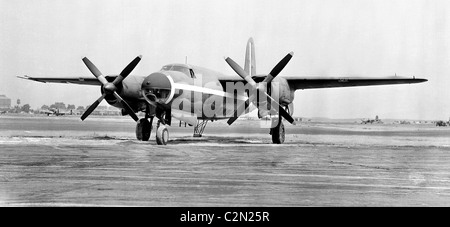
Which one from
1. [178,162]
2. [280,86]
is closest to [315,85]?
[280,86]

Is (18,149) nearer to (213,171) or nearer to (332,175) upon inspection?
(213,171)

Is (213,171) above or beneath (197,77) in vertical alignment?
beneath

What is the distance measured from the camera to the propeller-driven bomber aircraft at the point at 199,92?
24.6 m

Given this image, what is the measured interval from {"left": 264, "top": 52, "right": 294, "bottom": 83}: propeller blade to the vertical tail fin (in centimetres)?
1186

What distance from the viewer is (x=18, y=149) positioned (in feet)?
66.7

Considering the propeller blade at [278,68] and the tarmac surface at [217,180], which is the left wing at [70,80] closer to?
the propeller blade at [278,68]

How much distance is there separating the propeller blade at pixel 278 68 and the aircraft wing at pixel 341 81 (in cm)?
201

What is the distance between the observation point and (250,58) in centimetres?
3978

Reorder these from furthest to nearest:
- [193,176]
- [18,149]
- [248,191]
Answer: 1. [18,149]
2. [193,176]
3. [248,191]

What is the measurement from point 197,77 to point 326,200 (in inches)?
723

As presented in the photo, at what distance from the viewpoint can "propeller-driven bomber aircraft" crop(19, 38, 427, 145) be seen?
2461 centimetres

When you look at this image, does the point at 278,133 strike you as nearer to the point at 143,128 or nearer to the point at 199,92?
the point at 199,92

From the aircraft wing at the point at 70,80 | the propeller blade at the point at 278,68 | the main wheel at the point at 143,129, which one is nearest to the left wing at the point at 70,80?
the aircraft wing at the point at 70,80

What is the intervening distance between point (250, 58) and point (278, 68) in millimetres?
13176
